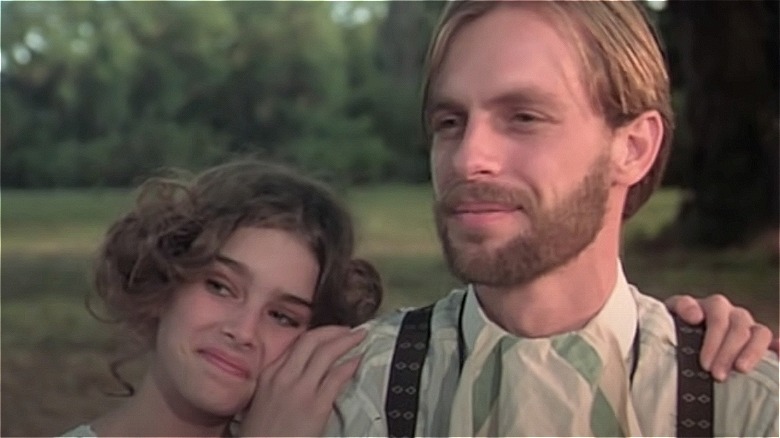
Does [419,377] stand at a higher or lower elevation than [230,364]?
higher

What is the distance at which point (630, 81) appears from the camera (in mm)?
1538

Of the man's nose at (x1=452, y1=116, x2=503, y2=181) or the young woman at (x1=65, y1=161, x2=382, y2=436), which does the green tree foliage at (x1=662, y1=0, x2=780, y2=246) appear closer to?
the young woman at (x1=65, y1=161, x2=382, y2=436)

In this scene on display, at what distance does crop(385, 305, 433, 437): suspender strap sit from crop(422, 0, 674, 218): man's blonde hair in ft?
0.95

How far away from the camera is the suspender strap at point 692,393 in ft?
4.74

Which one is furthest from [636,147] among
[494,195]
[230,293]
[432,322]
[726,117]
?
[726,117]

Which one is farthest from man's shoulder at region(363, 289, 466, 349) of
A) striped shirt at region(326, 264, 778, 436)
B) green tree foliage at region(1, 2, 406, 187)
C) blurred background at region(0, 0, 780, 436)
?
green tree foliage at region(1, 2, 406, 187)

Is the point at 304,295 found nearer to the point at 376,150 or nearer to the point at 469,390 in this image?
the point at 469,390

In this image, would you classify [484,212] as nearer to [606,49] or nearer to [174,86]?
[606,49]

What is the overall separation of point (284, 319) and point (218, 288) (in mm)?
114

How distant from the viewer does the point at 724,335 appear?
1517mm

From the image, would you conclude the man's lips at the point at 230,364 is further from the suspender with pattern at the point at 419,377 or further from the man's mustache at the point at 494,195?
the man's mustache at the point at 494,195

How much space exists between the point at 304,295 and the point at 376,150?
5872mm

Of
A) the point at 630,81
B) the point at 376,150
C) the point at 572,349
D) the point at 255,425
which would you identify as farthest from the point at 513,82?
the point at 376,150

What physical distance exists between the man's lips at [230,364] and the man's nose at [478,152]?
531mm
